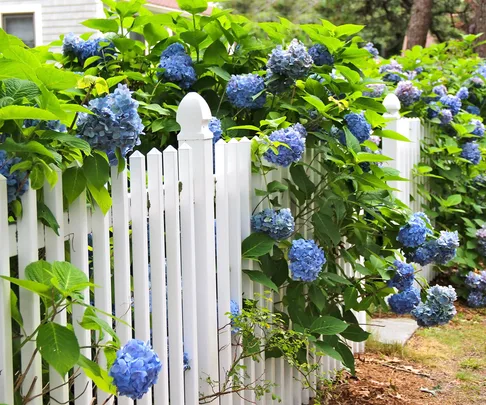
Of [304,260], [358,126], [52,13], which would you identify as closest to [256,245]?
[304,260]

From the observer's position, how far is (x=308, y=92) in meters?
3.75

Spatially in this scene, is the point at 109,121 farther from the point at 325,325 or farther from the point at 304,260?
the point at 325,325

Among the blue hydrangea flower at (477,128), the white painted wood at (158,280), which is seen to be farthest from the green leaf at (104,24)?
the blue hydrangea flower at (477,128)

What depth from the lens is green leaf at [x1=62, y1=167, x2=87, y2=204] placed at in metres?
2.22

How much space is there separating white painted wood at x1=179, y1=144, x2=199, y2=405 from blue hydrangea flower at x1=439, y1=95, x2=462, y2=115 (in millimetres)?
4410

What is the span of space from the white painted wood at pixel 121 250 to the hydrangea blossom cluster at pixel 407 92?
4.48 meters

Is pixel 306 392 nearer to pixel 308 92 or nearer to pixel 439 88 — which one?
pixel 308 92

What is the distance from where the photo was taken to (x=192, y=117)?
300 cm

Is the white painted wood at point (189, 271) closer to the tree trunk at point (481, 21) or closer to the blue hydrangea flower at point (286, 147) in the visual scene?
the blue hydrangea flower at point (286, 147)

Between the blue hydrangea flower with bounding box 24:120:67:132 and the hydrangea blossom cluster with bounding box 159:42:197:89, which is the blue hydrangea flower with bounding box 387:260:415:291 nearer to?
the hydrangea blossom cluster with bounding box 159:42:197:89

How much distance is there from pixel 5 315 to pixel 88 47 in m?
2.05

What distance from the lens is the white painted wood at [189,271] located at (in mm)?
2885

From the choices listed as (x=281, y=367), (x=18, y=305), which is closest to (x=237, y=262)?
(x=281, y=367)

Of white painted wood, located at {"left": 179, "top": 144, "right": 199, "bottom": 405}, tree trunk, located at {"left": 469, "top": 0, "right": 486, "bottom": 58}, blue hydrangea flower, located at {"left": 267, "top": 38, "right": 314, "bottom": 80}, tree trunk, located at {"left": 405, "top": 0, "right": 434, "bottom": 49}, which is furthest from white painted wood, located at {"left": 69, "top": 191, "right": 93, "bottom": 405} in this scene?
tree trunk, located at {"left": 405, "top": 0, "right": 434, "bottom": 49}
